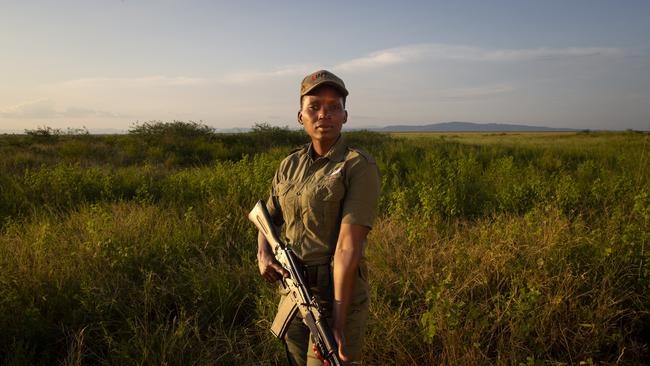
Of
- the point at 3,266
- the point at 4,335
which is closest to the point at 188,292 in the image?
the point at 4,335

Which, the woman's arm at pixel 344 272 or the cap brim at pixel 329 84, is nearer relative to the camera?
the woman's arm at pixel 344 272

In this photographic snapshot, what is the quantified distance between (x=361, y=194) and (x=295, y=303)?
619mm

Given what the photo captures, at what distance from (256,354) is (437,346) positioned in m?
1.35

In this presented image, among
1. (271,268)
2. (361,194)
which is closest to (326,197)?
(361,194)

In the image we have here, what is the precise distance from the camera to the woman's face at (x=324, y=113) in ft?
5.76

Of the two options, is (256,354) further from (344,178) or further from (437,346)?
(344,178)

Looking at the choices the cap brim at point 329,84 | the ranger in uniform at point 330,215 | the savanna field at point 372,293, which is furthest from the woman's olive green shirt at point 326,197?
the savanna field at point 372,293

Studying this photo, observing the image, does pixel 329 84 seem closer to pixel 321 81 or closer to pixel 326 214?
pixel 321 81

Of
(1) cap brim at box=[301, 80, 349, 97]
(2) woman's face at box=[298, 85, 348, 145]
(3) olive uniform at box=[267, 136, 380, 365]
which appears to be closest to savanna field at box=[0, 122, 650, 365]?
(3) olive uniform at box=[267, 136, 380, 365]

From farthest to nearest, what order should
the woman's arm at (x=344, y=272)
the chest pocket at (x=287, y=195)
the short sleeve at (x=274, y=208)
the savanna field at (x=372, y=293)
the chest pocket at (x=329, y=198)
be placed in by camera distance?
1. the savanna field at (x=372, y=293)
2. the short sleeve at (x=274, y=208)
3. the chest pocket at (x=287, y=195)
4. the chest pocket at (x=329, y=198)
5. the woman's arm at (x=344, y=272)

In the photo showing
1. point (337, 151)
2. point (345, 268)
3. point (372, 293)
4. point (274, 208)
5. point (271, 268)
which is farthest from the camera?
point (372, 293)

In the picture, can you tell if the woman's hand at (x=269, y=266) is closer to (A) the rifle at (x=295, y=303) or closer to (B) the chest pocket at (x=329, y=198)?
(A) the rifle at (x=295, y=303)

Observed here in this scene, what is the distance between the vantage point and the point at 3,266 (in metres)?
3.56

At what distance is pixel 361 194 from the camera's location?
64.7 inches
